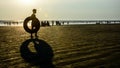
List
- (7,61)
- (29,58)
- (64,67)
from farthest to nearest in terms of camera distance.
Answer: (29,58)
(7,61)
(64,67)

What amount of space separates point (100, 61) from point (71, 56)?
4.05 ft

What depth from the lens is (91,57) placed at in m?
8.85

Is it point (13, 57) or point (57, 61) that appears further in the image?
point (13, 57)

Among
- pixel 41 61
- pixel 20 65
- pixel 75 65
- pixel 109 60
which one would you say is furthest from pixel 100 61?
pixel 20 65

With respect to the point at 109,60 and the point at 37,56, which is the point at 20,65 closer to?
the point at 37,56

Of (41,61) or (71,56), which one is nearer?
(41,61)

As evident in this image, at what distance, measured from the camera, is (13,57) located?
8781 millimetres

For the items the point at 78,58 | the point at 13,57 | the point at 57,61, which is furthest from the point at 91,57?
the point at 13,57

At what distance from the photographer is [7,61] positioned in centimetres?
807

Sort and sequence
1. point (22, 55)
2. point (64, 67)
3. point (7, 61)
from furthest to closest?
point (22, 55) → point (7, 61) → point (64, 67)

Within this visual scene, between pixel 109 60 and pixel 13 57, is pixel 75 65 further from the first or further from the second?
pixel 13 57

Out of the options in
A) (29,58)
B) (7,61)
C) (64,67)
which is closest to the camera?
(64,67)

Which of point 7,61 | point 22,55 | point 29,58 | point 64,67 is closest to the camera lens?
point 64,67

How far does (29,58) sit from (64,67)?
1.78 m
